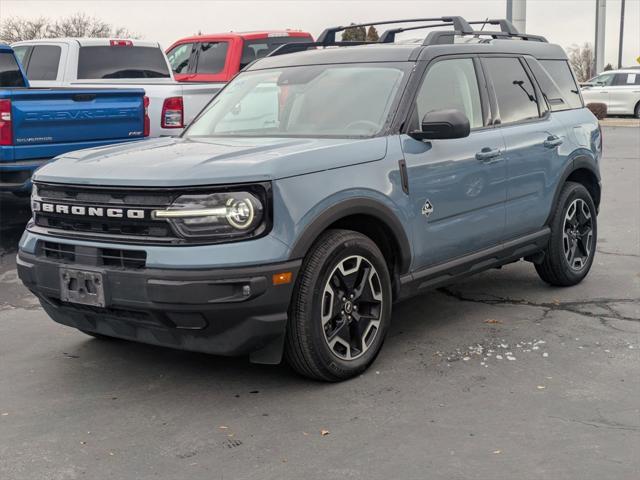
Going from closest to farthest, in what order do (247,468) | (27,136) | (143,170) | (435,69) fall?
(247,468) → (143,170) → (435,69) → (27,136)

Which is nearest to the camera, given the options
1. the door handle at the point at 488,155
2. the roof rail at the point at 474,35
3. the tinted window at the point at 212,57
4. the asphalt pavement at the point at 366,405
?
the asphalt pavement at the point at 366,405

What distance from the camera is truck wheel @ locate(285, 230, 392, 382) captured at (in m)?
4.55

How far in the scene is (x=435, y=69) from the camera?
18.6ft

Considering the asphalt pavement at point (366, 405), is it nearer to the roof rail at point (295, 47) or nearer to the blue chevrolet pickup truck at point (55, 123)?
the roof rail at point (295, 47)

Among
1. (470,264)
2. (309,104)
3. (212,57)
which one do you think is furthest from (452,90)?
(212,57)

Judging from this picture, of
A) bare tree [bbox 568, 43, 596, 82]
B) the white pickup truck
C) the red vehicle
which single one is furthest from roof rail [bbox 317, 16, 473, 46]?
bare tree [bbox 568, 43, 596, 82]

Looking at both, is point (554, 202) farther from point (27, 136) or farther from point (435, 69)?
point (27, 136)

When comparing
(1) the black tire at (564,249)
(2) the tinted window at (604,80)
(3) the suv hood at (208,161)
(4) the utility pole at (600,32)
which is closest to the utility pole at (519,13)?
(2) the tinted window at (604,80)

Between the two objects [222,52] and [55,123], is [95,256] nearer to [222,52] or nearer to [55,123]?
[55,123]

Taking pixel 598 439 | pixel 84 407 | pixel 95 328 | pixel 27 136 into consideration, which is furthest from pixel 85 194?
pixel 27 136

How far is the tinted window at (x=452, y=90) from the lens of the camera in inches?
219

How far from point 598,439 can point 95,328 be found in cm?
257

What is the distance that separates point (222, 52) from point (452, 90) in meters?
9.96

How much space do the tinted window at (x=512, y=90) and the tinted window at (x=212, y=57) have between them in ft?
30.3
